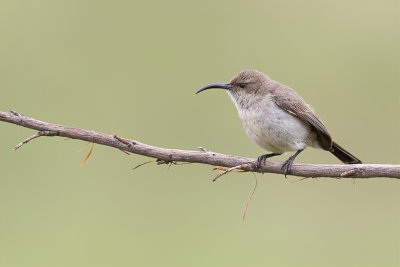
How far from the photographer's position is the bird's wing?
7129 millimetres

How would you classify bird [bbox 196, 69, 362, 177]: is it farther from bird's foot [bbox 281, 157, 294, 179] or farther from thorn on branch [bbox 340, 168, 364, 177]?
thorn on branch [bbox 340, 168, 364, 177]

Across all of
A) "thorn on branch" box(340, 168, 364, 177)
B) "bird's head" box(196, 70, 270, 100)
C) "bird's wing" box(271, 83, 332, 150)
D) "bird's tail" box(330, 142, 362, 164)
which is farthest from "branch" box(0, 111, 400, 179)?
"bird's head" box(196, 70, 270, 100)

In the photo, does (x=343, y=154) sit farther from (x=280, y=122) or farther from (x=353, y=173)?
(x=353, y=173)

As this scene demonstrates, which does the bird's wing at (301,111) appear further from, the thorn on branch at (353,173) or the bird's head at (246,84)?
the thorn on branch at (353,173)

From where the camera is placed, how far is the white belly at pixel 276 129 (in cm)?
697

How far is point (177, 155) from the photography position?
562 centimetres

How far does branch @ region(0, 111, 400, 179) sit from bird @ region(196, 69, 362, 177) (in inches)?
40.3

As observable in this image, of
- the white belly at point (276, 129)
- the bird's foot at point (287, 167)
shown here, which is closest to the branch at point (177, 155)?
the bird's foot at point (287, 167)

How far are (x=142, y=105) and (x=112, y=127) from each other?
103 cm

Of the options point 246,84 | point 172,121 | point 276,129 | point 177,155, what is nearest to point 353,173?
point 177,155

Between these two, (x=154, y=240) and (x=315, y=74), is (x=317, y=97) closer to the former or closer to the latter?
(x=315, y=74)

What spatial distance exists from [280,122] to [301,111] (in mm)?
265

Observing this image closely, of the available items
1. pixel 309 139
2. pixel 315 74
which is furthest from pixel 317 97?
pixel 309 139

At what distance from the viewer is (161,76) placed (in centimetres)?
1395
